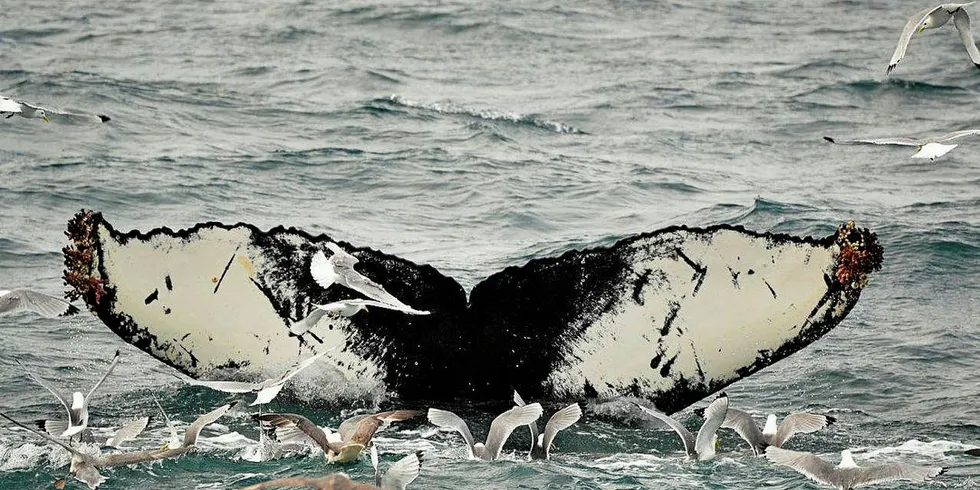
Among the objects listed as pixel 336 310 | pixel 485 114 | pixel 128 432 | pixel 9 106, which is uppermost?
pixel 9 106

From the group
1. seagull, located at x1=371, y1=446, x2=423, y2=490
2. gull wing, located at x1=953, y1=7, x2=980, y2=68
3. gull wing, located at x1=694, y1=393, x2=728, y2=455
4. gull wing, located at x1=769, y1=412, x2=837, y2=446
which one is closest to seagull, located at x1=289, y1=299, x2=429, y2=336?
seagull, located at x1=371, y1=446, x2=423, y2=490

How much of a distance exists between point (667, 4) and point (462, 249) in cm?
1980

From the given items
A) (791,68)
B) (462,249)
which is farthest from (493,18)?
(462,249)

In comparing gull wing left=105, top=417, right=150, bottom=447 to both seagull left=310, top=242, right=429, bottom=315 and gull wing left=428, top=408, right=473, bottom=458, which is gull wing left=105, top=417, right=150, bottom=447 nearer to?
seagull left=310, top=242, right=429, bottom=315

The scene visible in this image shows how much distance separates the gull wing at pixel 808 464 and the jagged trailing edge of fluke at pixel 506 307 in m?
0.50

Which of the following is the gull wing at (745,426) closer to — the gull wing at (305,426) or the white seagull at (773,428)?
the white seagull at (773,428)

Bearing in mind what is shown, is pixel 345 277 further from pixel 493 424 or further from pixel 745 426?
pixel 745 426

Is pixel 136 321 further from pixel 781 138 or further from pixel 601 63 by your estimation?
pixel 601 63

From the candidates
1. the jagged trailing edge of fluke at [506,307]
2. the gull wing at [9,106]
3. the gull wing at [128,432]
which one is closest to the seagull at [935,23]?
the jagged trailing edge of fluke at [506,307]

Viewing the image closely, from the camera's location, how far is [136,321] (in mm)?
7629

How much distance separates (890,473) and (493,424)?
203 centimetres

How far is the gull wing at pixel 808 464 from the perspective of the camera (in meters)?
7.54

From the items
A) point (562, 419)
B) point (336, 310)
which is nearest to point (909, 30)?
point (562, 419)

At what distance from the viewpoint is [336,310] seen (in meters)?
7.60
